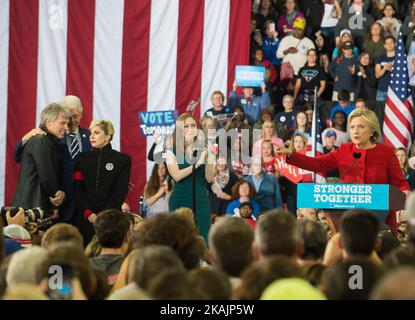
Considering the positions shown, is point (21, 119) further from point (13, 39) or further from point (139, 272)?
point (139, 272)

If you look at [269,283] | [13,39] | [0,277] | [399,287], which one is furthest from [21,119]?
[399,287]

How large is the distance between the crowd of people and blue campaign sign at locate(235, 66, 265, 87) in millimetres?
350

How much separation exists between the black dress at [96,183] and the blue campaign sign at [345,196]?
1.99m

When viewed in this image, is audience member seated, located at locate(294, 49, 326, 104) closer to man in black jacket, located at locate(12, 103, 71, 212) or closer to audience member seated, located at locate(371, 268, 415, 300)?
man in black jacket, located at locate(12, 103, 71, 212)

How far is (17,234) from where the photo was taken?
6430 millimetres

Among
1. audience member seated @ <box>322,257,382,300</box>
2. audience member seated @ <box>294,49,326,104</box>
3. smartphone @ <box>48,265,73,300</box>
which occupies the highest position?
audience member seated @ <box>294,49,326,104</box>

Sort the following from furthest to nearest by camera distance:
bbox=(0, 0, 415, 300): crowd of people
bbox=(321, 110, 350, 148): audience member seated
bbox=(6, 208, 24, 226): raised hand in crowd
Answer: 1. bbox=(321, 110, 350, 148): audience member seated
2. bbox=(6, 208, 24, 226): raised hand in crowd
3. bbox=(0, 0, 415, 300): crowd of people

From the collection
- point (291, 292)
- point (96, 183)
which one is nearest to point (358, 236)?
point (291, 292)

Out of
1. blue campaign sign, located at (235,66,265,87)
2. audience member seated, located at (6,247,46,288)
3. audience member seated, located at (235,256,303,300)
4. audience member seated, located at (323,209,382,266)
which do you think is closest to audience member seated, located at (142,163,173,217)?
blue campaign sign, located at (235,66,265,87)

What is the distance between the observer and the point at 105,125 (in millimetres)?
8375

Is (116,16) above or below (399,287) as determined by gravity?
above

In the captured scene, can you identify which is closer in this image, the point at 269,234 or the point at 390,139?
the point at 269,234

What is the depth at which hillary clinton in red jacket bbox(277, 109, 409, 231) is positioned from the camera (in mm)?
7406

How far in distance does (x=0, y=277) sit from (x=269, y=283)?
144 cm
